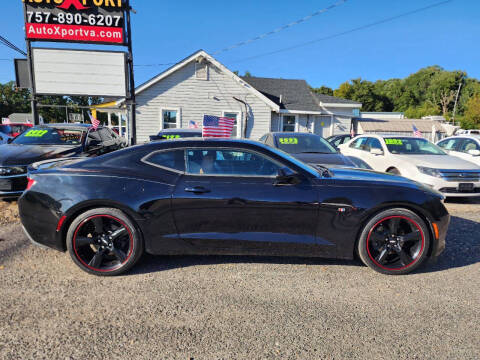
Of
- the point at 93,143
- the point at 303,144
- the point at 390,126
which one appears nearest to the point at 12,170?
the point at 93,143

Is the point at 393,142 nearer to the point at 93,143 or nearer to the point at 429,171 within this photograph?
the point at 429,171

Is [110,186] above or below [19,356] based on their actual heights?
above

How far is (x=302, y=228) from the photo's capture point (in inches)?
116

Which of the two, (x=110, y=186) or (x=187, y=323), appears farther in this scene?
(x=110, y=186)

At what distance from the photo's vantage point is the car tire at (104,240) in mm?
2936

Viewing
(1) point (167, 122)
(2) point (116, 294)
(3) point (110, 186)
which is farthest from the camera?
(1) point (167, 122)

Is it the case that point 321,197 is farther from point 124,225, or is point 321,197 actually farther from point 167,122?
point 167,122

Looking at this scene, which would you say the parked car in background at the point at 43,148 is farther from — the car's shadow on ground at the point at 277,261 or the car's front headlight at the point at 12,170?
the car's shadow on ground at the point at 277,261

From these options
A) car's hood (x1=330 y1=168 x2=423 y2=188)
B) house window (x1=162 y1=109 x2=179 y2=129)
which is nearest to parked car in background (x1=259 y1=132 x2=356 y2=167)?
car's hood (x1=330 y1=168 x2=423 y2=188)

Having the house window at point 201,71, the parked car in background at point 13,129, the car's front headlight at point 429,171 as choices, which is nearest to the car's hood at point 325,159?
the car's front headlight at point 429,171

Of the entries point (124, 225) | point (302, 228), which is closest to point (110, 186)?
point (124, 225)

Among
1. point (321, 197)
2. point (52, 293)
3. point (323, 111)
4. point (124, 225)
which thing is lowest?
point (52, 293)

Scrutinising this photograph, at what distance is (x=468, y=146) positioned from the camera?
839 centimetres

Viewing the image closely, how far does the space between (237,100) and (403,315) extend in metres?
15.5
